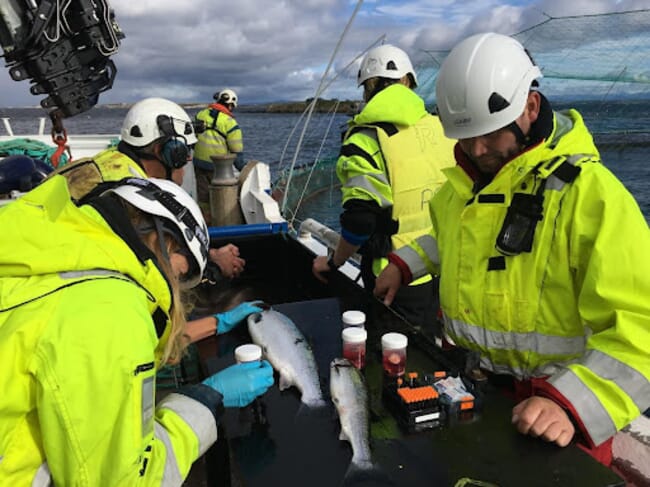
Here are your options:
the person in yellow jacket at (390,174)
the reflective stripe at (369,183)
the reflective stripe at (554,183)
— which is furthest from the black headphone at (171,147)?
the reflective stripe at (554,183)

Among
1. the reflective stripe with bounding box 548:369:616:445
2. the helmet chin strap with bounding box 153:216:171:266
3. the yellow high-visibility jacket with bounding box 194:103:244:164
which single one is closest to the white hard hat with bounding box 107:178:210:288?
the helmet chin strap with bounding box 153:216:171:266

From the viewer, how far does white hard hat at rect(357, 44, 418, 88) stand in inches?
141

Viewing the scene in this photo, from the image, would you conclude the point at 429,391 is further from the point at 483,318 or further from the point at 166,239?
the point at 166,239

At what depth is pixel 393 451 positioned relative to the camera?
1.63m

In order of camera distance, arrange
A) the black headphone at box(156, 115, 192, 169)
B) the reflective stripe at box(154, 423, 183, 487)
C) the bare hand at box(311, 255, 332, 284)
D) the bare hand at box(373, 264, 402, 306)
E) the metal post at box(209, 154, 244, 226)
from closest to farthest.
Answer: the reflective stripe at box(154, 423, 183, 487), the bare hand at box(373, 264, 402, 306), the bare hand at box(311, 255, 332, 284), the black headphone at box(156, 115, 192, 169), the metal post at box(209, 154, 244, 226)

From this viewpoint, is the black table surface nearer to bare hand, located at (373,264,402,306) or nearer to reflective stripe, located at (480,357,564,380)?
reflective stripe, located at (480,357,564,380)

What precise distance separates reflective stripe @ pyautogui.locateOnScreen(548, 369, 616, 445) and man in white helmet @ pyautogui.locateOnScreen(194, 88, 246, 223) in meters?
7.72

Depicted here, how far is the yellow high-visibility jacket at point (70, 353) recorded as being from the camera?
1262 millimetres

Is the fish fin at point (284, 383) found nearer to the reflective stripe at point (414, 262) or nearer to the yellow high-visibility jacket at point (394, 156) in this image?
the reflective stripe at point (414, 262)

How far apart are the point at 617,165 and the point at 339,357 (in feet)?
44.5

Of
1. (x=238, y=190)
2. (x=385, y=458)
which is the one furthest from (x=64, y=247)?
(x=238, y=190)

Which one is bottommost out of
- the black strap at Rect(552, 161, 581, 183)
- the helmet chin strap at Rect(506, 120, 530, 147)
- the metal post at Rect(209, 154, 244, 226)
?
the metal post at Rect(209, 154, 244, 226)

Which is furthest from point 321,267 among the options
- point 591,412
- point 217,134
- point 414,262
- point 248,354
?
point 217,134

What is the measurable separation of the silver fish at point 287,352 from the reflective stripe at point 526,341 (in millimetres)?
695
